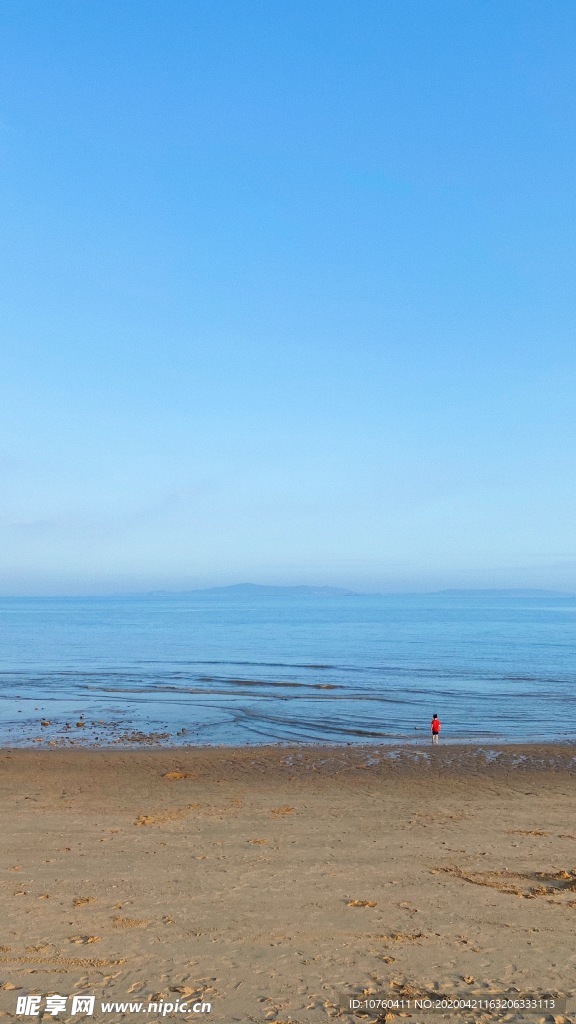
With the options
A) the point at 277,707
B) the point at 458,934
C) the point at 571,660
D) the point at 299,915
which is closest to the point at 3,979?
the point at 299,915

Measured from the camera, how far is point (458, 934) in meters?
8.91

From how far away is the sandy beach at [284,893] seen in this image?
753 centimetres

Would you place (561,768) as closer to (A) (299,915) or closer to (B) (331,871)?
(B) (331,871)

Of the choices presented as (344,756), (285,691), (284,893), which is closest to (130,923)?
(284,893)

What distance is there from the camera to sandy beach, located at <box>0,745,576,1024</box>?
7531mm

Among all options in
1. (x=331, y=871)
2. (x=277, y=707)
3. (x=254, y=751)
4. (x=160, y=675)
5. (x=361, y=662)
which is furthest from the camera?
(x=361, y=662)

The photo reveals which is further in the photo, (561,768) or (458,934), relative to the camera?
(561,768)

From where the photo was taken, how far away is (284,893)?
10.4 metres

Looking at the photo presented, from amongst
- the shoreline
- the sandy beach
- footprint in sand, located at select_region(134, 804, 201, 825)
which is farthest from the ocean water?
footprint in sand, located at select_region(134, 804, 201, 825)

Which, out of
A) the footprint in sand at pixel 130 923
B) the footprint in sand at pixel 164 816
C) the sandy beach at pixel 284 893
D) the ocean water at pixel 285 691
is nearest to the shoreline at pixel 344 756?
the ocean water at pixel 285 691

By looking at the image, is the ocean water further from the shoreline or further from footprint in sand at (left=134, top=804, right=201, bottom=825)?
footprint in sand at (left=134, top=804, right=201, bottom=825)

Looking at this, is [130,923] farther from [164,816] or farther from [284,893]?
[164,816]

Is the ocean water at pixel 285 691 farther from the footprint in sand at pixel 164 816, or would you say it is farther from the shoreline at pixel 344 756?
the footprint in sand at pixel 164 816

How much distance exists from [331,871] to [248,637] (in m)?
72.9
